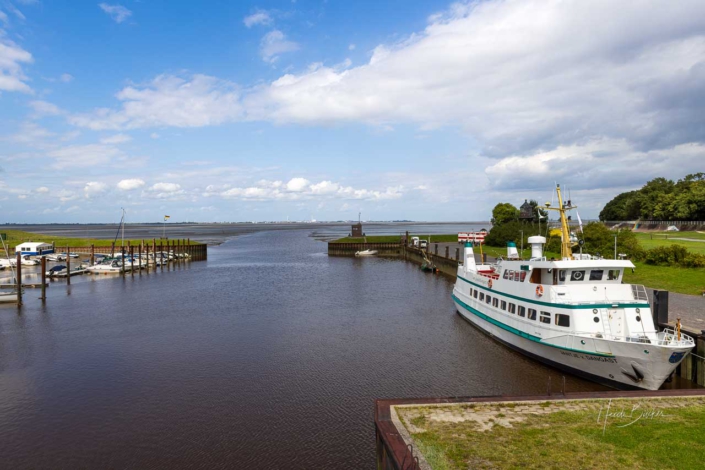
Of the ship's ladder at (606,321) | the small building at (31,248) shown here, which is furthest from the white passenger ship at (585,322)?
the small building at (31,248)

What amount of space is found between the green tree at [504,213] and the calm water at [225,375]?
83.6m

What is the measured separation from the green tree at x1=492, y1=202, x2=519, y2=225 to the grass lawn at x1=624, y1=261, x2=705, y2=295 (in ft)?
254

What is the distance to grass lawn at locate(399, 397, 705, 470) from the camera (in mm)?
11984

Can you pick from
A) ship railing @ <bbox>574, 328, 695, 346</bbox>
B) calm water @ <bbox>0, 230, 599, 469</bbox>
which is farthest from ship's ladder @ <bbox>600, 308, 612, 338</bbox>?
calm water @ <bbox>0, 230, 599, 469</bbox>

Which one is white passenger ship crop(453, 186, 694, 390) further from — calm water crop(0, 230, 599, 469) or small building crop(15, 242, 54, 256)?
small building crop(15, 242, 54, 256)

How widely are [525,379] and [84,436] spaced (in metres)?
22.3

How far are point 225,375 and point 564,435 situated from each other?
18667mm

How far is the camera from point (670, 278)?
40.3 m

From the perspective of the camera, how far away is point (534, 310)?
25812 mm

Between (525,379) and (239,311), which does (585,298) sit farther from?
(239,311)

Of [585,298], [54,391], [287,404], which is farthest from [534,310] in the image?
[54,391]

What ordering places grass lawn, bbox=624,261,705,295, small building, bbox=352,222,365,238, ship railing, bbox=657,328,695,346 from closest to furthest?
ship railing, bbox=657,328,695,346, grass lawn, bbox=624,261,705,295, small building, bbox=352,222,365,238

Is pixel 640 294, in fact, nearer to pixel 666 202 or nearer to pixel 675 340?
pixel 675 340

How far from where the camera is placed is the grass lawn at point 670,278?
36938 mm
